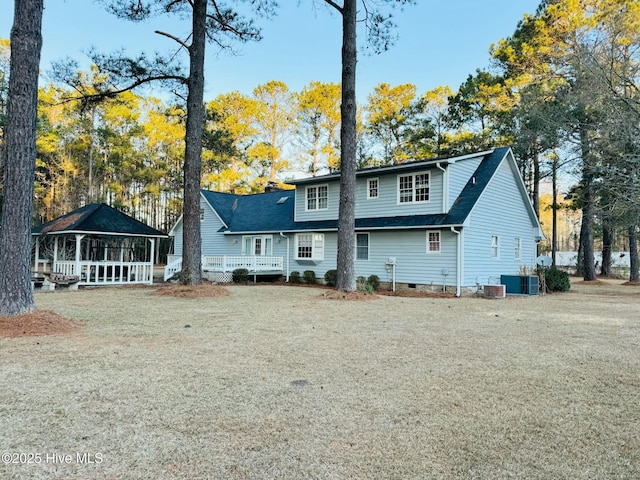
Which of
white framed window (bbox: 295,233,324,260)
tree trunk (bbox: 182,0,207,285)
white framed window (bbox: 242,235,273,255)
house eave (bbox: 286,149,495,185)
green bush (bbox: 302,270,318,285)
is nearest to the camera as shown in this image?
tree trunk (bbox: 182,0,207,285)

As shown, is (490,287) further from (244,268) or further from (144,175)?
(144,175)

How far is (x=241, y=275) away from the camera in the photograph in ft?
62.5

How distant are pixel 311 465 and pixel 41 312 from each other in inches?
257

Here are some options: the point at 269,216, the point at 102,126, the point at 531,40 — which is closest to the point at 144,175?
the point at 102,126

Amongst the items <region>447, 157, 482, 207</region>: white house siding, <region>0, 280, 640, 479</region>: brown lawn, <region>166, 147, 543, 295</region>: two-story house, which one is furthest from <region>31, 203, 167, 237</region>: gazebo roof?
<region>447, 157, 482, 207</region>: white house siding

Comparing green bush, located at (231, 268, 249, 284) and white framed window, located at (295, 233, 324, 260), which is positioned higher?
white framed window, located at (295, 233, 324, 260)

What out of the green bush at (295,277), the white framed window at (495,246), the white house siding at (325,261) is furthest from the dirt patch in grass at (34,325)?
the white framed window at (495,246)

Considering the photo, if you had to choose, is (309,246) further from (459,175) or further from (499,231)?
(499,231)

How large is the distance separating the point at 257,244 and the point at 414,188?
29.8ft

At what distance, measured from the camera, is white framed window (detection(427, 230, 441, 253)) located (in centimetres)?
1566

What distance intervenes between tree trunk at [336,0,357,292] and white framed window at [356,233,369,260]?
489 centimetres

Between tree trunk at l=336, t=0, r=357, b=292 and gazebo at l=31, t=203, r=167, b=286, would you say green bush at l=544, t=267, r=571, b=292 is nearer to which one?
tree trunk at l=336, t=0, r=357, b=292

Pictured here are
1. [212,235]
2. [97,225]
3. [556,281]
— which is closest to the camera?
[97,225]

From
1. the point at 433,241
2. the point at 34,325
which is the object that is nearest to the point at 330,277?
the point at 433,241
